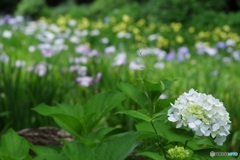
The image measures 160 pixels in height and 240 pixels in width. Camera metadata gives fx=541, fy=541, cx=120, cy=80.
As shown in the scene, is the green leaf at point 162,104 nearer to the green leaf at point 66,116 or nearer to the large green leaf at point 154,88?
the large green leaf at point 154,88

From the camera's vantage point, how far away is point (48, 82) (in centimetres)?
287

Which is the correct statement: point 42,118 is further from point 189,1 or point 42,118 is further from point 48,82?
point 189,1

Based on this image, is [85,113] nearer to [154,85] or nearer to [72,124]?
[72,124]

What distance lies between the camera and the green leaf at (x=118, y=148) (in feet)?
→ 2.99

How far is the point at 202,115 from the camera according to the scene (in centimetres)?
92

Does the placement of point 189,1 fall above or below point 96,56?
below

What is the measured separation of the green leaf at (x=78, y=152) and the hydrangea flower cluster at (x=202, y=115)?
15 centimetres

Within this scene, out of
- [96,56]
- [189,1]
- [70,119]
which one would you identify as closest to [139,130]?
[70,119]

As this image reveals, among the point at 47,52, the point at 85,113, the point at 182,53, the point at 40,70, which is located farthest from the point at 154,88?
the point at 182,53

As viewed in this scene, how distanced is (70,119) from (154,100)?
0.66ft

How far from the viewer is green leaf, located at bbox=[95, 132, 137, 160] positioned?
2.99ft

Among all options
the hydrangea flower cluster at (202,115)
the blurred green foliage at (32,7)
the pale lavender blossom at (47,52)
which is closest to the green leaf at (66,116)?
the hydrangea flower cluster at (202,115)

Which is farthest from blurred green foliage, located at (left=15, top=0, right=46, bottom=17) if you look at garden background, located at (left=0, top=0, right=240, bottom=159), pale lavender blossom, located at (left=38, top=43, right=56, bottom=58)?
pale lavender blossom, located at (left=38, top=43, right=56, bottom=58)

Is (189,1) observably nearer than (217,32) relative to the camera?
No
